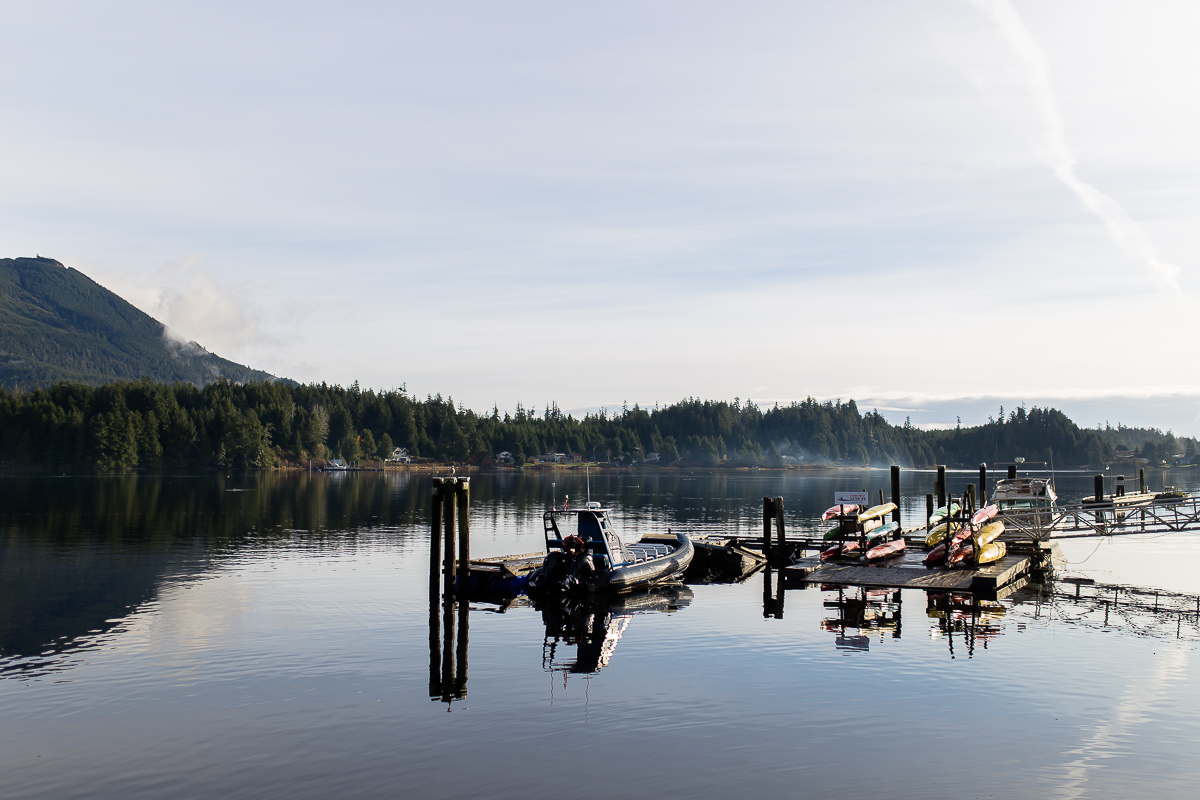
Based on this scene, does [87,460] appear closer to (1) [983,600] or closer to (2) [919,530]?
(2) [919,530]

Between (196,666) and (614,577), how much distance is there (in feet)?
55.2

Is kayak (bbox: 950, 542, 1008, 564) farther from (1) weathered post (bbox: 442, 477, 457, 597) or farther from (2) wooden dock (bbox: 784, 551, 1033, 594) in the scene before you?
(1) weathered post (bbox: 442, 477, 457, 597)

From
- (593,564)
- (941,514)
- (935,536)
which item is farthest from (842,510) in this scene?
(593,564)

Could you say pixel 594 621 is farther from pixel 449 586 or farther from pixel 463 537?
pixel 463 537

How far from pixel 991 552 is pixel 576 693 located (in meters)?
25.0

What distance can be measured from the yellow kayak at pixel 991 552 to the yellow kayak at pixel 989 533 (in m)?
0.24

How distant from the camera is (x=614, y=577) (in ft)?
118

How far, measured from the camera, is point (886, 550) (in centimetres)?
4253

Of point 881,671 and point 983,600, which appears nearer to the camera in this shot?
point 881,671

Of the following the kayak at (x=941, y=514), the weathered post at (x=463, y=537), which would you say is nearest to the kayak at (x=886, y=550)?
the kayak at (x=941, y=514)

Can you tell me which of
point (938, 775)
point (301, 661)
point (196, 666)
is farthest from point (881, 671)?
point (196, 666)

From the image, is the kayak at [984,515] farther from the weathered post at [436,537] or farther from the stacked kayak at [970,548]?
the weathered post at [436,537]

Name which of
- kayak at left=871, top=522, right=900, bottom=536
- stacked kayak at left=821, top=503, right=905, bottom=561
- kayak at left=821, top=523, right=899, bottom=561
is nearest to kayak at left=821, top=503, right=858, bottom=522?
stacked kayak at left=821, top=503, right=905, bottom=561

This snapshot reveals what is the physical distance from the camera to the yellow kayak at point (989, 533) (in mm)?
39575
